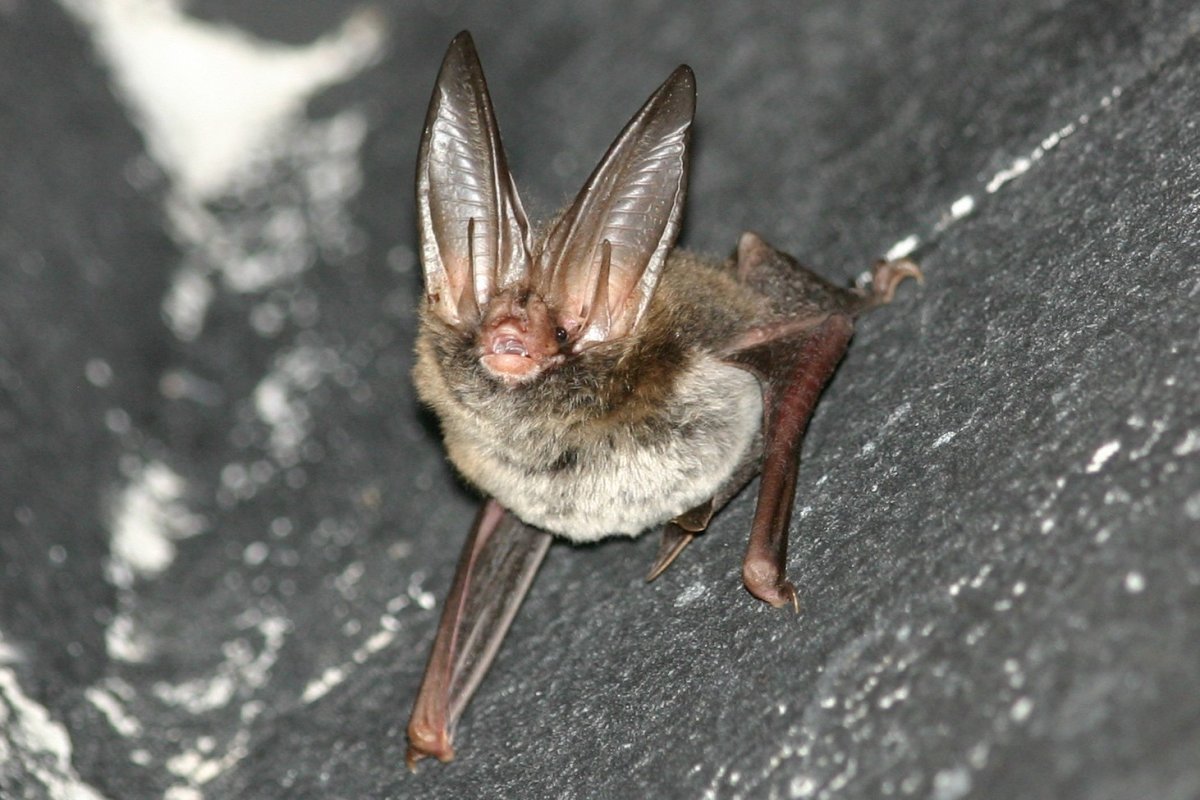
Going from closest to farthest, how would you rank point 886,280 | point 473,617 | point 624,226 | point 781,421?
point 624,226 < point 781,421 < point 473,617 < point 886,280

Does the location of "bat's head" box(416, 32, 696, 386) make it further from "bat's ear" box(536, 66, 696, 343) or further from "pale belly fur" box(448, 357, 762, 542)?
"pale belly fur" box(448, 357, 762, 542)

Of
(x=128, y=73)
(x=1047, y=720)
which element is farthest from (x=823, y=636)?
(x=128, y=73)

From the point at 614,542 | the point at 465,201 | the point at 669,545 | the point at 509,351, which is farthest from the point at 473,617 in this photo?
the point at 465,201

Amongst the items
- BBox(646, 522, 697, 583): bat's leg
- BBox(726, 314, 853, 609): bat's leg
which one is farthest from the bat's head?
BBox(646, 522, 697, 583): bat's leg

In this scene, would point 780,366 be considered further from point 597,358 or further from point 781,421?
point 597,358

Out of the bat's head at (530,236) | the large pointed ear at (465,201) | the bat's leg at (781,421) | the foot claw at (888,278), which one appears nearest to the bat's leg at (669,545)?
the bat's leg at (781,421)

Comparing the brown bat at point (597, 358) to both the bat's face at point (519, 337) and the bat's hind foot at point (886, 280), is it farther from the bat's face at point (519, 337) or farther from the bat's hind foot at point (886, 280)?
the bat's hind foot at point (886, 280)
